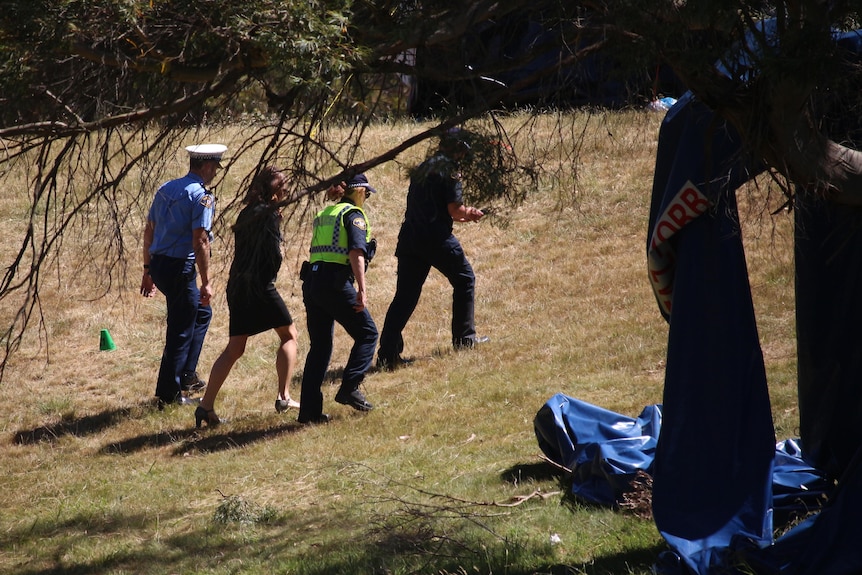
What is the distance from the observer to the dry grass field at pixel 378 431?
5.57m

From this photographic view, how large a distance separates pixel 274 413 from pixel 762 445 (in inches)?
200

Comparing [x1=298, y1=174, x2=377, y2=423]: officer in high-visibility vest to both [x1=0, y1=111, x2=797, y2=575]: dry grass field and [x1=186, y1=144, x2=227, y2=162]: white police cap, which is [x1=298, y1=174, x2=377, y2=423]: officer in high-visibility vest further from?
[x1=186, y1=144, x2=227, y2=162]: white police cap

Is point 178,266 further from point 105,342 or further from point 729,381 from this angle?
point 729,381

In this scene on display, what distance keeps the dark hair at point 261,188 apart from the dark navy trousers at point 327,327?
3238 mm

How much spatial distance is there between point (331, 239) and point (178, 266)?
1.67 meters

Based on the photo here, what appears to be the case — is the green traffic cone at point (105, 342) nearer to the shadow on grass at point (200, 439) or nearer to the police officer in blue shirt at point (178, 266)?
the police officer in blue shirt at point (178, 266)

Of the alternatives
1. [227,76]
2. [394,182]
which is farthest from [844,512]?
[394,182]

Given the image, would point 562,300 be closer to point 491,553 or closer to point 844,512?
point 491,553

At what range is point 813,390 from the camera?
18.0ft

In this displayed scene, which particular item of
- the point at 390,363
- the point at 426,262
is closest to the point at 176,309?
the point at 390,363

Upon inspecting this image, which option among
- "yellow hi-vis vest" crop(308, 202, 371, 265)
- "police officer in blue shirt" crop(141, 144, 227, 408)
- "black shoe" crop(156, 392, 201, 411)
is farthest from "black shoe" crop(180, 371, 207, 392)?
"yellow hi-vis vest" crop(308, 202, 371, 265)

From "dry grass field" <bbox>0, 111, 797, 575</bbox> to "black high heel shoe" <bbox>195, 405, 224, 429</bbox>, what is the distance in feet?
0.27

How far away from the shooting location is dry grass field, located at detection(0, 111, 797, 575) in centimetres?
557

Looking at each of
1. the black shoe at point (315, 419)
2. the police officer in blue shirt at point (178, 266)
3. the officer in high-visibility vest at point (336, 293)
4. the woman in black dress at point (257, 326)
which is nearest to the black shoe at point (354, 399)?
the officer in high-visibility vest at point (336, 293)
